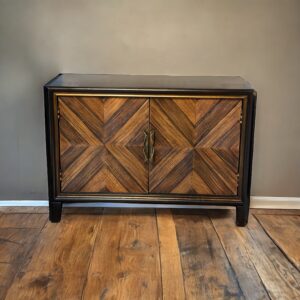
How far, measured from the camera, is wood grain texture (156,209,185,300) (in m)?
1.85

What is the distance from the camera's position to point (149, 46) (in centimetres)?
256

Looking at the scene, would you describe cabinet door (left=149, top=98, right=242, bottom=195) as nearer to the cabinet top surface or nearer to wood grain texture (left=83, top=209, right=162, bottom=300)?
the cabinet top surface

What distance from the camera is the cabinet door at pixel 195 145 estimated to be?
230cm

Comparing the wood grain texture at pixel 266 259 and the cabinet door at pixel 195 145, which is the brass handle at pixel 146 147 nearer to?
the cabinet door at pixel 195 145

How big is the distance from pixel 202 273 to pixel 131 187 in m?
0.63

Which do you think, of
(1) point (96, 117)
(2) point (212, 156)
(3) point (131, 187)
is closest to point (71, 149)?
(1) point (96, 117)

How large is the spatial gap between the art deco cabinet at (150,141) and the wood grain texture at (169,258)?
0.50ft

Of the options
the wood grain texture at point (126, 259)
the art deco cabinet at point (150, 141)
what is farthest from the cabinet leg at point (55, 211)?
the wood grain texture at point (126, 259)

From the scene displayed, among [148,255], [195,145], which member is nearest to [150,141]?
[195,145]

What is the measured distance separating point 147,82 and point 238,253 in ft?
3.15

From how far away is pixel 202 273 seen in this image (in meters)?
1.99

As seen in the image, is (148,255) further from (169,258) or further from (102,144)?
(102,144)

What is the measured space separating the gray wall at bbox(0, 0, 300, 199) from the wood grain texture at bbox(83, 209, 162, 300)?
69cm

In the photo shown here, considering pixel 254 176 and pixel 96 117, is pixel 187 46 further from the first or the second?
pixel 254 176
